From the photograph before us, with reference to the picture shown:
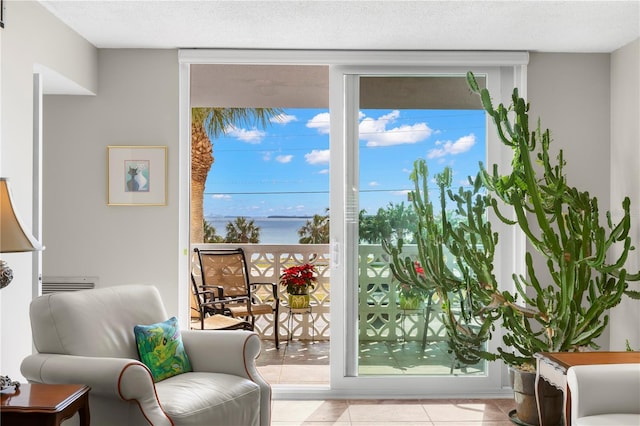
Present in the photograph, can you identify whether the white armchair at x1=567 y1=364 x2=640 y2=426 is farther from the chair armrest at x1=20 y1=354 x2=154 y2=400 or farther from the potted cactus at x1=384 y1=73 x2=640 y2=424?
the chair armrest at x1=20 y1=354 x2=154 y2=400

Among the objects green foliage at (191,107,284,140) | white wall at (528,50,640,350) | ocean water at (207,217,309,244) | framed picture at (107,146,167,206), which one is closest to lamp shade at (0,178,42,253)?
framed picture at (107,146,167,206)

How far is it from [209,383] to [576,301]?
223 centimetres

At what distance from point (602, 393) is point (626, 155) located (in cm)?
209

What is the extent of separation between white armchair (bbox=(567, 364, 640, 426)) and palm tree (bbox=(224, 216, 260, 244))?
685 centimetres

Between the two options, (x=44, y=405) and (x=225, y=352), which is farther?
(x=225, y=352)

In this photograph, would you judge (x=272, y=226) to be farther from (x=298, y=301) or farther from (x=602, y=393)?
(x=602, y=393)

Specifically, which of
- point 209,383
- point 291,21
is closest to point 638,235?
point 291,21

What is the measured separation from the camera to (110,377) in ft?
9.03

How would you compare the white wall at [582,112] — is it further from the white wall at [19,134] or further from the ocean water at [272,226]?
the ocean water at [272,226]

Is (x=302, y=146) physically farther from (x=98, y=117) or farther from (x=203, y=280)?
(x=98, y=117)

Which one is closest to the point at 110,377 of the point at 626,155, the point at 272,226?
the point at 626,155

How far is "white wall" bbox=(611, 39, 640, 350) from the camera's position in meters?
4.18

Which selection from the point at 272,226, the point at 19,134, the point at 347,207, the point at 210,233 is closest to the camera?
the point at 19,134

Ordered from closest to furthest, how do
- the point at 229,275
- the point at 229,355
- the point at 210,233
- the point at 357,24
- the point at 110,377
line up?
the point at 110,377 < the point at 229,355 < the point at 357,24 < the point at 229,275 < the point at 210,233
